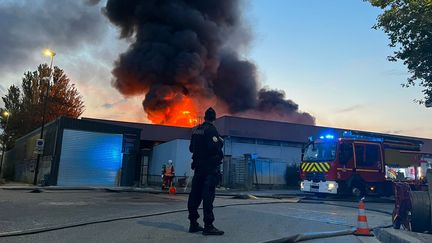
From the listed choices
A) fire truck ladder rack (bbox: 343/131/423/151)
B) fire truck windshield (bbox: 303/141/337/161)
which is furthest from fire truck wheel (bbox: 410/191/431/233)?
fire truck ladder rack (bbox: 343/131/423/151)

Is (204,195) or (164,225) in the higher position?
(204,195)

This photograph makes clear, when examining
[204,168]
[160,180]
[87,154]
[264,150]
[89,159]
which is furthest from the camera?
[264,150]

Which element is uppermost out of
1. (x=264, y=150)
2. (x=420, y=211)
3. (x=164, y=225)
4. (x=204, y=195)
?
(x=264, y=150)

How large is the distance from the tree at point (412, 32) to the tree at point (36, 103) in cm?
3305

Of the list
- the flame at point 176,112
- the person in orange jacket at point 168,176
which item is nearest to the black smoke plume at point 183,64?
the flame at point 176,112

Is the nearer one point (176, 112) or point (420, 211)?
point (420, 211)

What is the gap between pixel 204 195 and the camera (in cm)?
504

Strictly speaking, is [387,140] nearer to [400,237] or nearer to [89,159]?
[400,237]

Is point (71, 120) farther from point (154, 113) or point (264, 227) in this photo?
point (264, 227)

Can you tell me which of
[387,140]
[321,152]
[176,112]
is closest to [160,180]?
[176,112]

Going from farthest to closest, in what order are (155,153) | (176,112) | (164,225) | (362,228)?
1. (176,112)
2. (155,153)
3. (362,228)
4. (164,225)

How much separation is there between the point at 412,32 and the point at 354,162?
5271mm

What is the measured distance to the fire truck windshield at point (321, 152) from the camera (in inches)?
590

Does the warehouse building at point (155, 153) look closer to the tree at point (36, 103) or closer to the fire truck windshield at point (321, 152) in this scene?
the fire truck windshield at point (321, 152)
